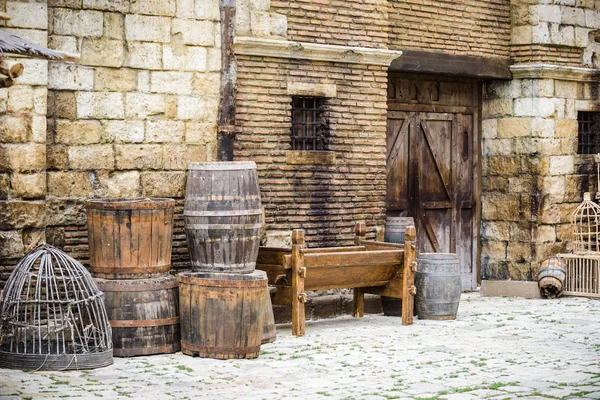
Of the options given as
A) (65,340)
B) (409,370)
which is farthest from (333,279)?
(65,340)

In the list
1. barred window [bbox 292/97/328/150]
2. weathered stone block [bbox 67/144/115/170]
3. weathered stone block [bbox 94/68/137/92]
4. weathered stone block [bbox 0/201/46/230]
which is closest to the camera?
weathered stone block [bbox 0/201/46/230]

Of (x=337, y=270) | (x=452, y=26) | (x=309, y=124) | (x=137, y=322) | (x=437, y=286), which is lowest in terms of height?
(x=137, y=322)

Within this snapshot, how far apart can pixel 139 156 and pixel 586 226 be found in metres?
6.78

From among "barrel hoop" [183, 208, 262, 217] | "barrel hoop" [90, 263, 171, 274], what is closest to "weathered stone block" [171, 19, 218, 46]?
"barrel hoop" [183, 208, 262, 217]

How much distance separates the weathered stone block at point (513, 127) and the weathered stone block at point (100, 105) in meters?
6.09

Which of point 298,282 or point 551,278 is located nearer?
point 298,282

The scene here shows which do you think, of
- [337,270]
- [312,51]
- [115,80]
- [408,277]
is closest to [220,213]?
[337,270]

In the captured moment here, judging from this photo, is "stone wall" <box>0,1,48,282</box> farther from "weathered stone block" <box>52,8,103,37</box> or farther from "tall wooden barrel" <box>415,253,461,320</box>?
"tall wooden barrel" <box>415,253,461,320</box>

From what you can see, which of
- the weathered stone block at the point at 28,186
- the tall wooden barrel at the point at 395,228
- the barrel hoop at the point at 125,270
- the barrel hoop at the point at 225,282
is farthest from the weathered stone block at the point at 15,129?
the tall wooden barrel at the point at 395,228

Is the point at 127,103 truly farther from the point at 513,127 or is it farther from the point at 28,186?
the point at 513,127

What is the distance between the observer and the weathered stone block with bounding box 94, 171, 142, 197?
32.6 ft

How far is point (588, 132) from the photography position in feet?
48.5

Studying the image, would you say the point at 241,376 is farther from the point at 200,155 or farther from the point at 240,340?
the point at 200,155

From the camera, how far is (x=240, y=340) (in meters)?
8.89
